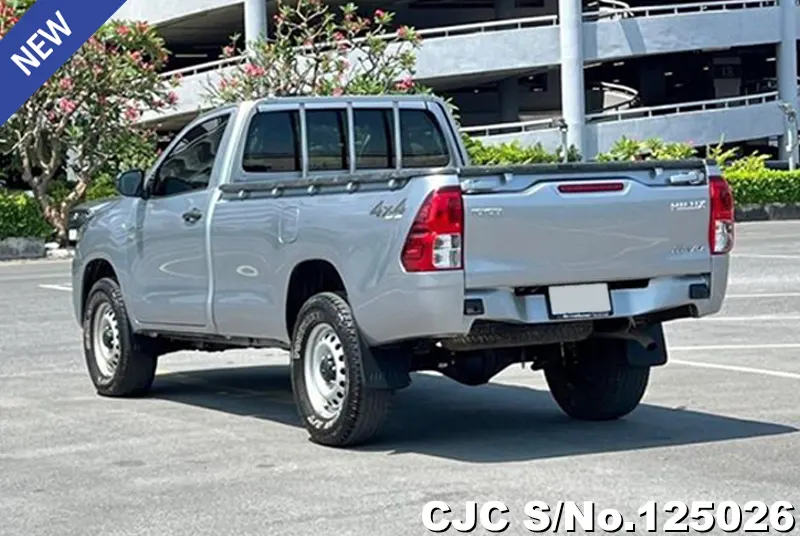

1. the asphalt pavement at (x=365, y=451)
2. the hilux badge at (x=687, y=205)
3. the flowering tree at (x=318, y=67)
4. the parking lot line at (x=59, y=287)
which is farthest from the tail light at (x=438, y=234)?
the flowering tree at (x=318, y=67)

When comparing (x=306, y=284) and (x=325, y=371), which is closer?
(x=325, y=371)

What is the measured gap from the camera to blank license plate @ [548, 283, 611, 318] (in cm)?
897

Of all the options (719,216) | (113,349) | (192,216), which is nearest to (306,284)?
(192,216)

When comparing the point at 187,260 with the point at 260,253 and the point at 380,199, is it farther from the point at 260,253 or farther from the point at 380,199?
the point at 380,199

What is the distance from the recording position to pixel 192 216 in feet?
35.2

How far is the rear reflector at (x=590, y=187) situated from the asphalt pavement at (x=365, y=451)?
150cm

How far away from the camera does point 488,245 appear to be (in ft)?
28.4

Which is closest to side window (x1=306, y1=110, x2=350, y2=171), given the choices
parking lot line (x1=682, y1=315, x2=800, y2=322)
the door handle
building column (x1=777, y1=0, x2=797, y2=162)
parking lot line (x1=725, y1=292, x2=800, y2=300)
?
the door handle

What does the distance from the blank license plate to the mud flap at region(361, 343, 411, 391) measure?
37.5 inches

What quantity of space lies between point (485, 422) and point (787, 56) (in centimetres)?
4225

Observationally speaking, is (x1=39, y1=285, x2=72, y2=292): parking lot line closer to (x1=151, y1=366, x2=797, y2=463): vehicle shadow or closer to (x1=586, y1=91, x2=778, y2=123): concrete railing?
(x1=151, y1=366, x2=797, y2=463): vehicle shadow

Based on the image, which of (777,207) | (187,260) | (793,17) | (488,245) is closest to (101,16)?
(777,207)

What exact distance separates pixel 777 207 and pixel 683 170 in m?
36.2

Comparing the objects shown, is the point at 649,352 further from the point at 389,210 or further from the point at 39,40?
the point at 39,40
